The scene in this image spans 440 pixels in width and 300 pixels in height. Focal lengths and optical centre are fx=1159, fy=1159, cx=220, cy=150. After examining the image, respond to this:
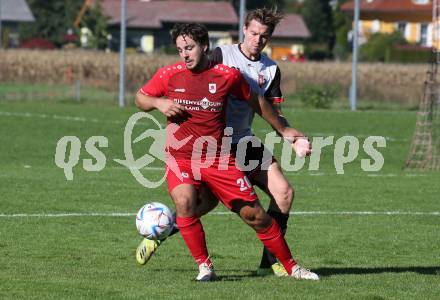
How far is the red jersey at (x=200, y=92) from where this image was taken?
870 centimetres

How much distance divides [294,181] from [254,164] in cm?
965

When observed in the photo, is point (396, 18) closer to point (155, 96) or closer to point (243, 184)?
point (243, 184)

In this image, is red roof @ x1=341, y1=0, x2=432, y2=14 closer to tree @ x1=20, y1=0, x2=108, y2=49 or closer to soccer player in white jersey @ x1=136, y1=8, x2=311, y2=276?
tree @ x1=20, y1=0, x2=108, y2=49

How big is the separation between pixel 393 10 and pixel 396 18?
103cm

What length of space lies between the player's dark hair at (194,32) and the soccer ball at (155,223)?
1532 millimetres

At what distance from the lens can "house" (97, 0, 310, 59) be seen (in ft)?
328

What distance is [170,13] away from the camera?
10200 centimetres

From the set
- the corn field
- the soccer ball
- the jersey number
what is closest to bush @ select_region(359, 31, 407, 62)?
the corn field

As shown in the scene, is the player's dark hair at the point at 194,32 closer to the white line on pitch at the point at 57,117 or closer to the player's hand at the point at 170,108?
the player's hand at the point at 170,108

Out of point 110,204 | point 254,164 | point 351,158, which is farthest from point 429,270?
point 351,158

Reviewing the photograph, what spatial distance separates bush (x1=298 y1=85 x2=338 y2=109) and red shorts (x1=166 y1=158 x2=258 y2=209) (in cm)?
3216

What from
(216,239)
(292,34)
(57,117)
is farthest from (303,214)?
(292,34)

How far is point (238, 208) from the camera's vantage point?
29.5 ft

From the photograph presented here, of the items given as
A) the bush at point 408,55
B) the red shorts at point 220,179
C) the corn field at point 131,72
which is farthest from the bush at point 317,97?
the bush at point 408,55
